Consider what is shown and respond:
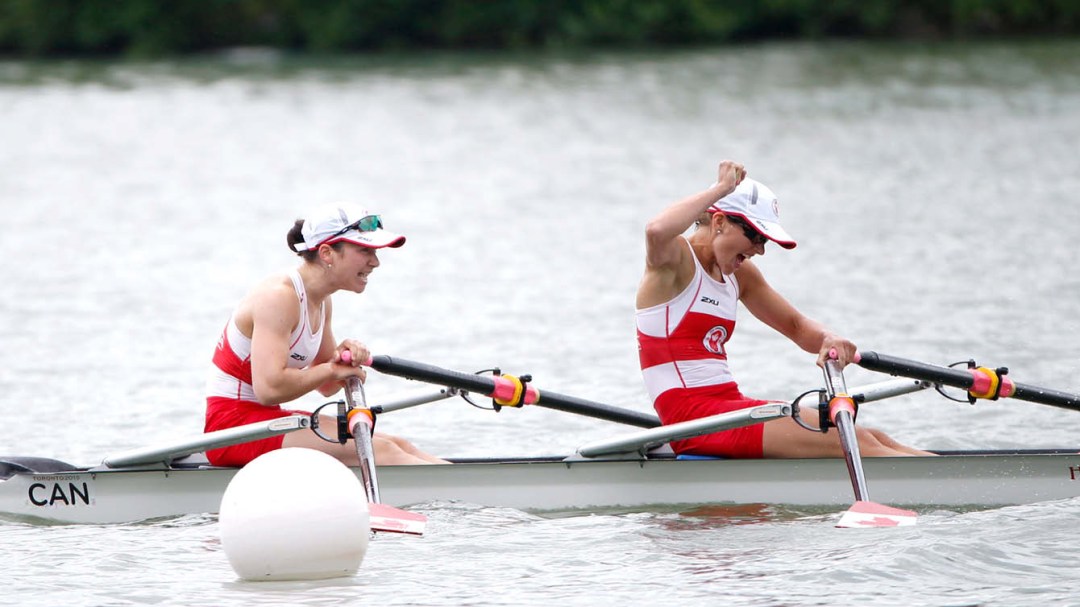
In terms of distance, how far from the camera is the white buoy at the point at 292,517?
6641 mm

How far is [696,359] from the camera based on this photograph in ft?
26.8

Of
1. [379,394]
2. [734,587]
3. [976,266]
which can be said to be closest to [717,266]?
[734,587]

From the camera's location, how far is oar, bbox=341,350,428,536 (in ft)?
24.2

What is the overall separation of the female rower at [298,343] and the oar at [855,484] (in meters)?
2.04

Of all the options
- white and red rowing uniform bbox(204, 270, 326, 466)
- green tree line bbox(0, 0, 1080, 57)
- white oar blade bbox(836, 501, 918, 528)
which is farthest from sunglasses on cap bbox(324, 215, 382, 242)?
green tree line bbox(0, 0, 1080, 57)

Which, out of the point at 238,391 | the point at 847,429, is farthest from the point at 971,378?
the point at 238,391

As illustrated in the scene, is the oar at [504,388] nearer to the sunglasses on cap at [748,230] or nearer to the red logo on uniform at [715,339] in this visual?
the red logo on uniform at [715,339]

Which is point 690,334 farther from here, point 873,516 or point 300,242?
point 300,242

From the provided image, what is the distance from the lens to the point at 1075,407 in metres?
8.25

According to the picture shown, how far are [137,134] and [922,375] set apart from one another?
25299 mm

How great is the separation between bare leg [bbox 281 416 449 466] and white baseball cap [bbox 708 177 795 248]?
1.96 m

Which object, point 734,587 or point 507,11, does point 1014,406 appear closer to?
point 734,587

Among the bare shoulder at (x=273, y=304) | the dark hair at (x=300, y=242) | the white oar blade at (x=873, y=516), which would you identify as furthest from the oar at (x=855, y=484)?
the bare shoulder at (x=273, y=304)

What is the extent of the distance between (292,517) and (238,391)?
1553 mm
